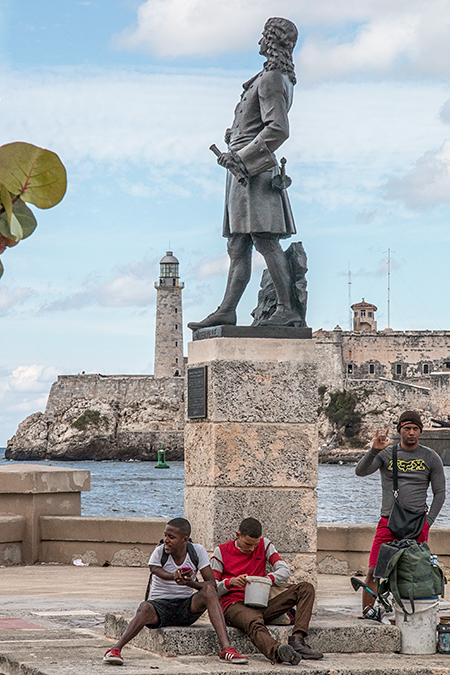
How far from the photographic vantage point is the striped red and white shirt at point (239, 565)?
5492mm

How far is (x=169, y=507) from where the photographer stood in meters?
37.6

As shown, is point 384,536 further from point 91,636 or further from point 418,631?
point 91,636

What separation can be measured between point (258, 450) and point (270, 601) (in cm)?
99

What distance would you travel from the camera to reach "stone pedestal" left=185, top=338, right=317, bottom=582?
19.9 ft

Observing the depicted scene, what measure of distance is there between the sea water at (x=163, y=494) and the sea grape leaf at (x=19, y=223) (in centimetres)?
1851

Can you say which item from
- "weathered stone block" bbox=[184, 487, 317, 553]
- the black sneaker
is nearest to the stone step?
the black sneaker

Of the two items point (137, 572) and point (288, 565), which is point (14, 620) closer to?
point (288, 565)

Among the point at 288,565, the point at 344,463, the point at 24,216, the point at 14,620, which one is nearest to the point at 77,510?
the point at 14,620

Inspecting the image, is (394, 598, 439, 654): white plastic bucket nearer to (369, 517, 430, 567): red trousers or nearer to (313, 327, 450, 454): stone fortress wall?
(369, 517, 430, 567): red trousers

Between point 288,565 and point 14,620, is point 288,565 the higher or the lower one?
the higher one

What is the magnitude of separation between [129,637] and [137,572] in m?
3.98

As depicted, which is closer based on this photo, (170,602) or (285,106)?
(170,602)

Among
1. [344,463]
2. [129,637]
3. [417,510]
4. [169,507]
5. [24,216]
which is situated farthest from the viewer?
[344,463]

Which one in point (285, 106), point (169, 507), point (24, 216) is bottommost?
point (169, 507)
